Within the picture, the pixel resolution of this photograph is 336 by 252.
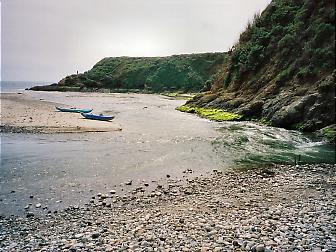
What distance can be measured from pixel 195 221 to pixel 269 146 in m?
19.2

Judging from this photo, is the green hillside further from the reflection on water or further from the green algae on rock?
the reflection on water

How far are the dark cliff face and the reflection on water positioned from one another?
13.7 ft

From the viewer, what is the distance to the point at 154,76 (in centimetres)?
16850

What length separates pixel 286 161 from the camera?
2430cm

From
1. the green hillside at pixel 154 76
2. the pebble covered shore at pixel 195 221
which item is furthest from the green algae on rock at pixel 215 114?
the green hillside at pixel 154 76

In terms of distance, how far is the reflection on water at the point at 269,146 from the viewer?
25.1m

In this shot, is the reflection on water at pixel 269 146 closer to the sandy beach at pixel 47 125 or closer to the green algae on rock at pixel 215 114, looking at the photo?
the green algae on rock at pixel 215 114

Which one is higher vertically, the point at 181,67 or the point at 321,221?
the point at 181,67

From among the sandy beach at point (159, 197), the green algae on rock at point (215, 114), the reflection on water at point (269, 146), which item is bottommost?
the sandy beach at point (159, 197)

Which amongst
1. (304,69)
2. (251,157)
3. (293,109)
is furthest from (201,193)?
(304,69)

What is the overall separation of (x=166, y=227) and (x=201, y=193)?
5033mm

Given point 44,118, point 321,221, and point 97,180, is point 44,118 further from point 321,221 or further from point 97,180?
point 321,221

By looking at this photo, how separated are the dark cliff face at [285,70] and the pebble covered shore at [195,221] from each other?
2343 centimetres

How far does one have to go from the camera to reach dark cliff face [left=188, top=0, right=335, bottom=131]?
4047cm
